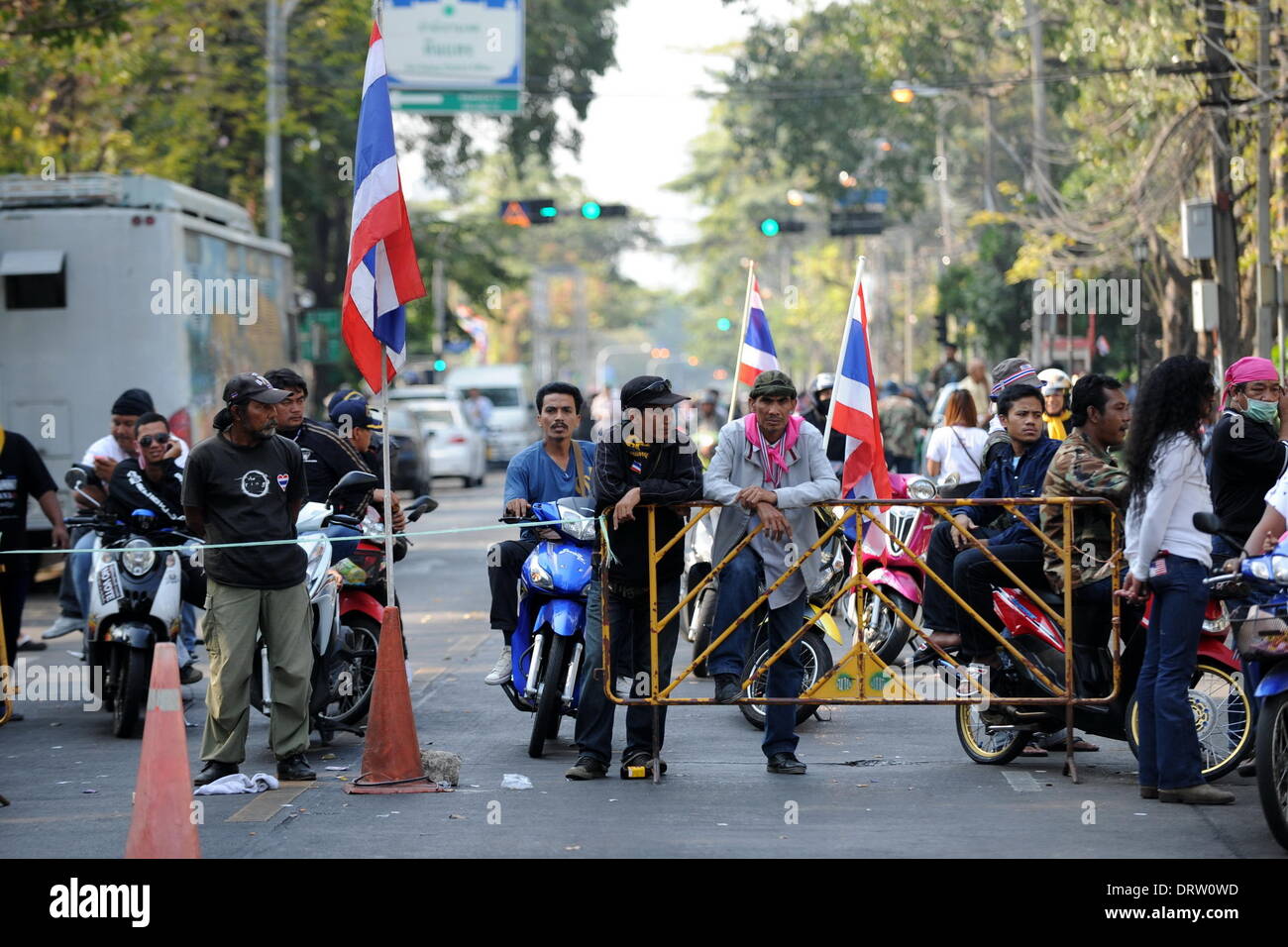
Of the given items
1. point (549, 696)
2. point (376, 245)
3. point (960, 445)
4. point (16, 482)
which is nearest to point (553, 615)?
point (549, 696)

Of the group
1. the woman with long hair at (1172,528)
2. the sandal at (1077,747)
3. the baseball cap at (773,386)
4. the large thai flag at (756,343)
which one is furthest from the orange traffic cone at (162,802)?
the large thai flag at (756,343)

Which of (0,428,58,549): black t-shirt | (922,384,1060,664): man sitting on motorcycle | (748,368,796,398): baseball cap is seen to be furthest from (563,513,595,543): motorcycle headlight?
(0,428,58,549): black t-shirt

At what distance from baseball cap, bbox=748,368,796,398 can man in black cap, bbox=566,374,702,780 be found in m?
0.41

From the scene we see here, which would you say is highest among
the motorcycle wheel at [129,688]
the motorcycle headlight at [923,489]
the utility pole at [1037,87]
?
the utility pole at [1037,87]

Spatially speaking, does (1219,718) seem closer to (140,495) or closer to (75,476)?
(140,495)

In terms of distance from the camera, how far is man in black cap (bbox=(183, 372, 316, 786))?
28.2 feet

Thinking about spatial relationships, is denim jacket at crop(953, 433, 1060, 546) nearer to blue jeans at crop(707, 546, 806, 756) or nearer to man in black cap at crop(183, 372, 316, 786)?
blue jeans at crop(707, 546, 806, 756)

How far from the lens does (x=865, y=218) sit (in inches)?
1373

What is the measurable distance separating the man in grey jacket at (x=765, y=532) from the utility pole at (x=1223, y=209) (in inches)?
494

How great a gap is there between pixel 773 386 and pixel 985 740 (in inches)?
82.7

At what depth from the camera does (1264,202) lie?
66.7ft

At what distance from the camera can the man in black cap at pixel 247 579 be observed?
8.59m

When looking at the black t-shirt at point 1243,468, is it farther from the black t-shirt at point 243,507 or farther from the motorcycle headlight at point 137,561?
the motorcycle headlight at point 137,561
